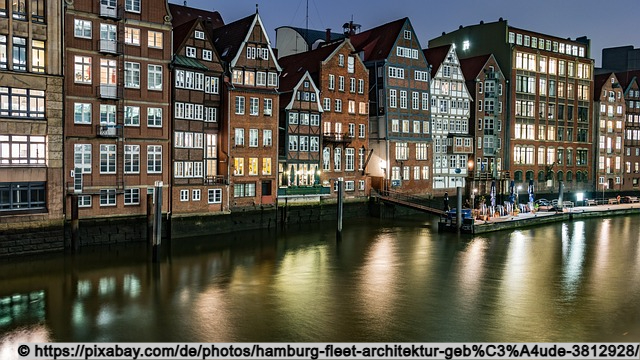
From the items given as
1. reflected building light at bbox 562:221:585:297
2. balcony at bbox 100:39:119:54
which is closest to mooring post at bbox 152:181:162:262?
balcony at bbox 100:39:119:54

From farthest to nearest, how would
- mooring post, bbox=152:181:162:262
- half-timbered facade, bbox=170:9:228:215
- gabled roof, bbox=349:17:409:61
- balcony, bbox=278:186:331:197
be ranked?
gabled roof, bbox=349:17:409:61
balcony, bbox=278:186:331:197
half-timbered facade, bbox=170:9:228:215
mooring post, bbox=152:181:162:262

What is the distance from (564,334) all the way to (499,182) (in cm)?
5252

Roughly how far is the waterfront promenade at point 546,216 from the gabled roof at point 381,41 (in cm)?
2219

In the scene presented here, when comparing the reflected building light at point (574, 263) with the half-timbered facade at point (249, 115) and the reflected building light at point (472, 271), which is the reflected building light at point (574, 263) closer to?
the reflected building light at point (472, 271)

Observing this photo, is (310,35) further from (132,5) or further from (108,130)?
(108,130)

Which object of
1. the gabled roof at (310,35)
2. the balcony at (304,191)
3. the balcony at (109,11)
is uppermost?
the gabled roof at (310,35)

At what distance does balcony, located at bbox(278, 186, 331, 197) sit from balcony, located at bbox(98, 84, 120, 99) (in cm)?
1658

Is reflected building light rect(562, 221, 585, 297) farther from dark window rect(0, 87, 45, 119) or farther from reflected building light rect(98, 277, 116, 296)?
dark window rect(0, 87, 45, 119)

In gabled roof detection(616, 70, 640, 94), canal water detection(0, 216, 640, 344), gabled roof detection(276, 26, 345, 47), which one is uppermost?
gabled roof detection(276, 26, 345, 47)

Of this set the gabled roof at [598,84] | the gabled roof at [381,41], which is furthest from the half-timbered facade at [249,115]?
the gabled roof at [598,84]

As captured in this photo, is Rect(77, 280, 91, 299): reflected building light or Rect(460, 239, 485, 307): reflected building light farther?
Rect(460, 239, 485, 307): reflected building light

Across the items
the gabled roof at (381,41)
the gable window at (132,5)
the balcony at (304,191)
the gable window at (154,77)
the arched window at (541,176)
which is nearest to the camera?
the gable window at (132,5)

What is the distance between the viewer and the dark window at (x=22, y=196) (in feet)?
111

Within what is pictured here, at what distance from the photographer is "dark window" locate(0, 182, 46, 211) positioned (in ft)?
111
